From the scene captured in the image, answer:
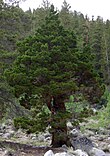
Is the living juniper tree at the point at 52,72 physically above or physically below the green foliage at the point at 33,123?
above

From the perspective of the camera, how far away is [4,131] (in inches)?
898

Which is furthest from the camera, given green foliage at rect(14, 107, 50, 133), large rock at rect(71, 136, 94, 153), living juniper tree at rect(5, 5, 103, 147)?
large rock at rect(71, 136, 94, 153)

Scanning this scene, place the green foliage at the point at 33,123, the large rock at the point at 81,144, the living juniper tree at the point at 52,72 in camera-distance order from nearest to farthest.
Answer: the living juniper tree at the point at 52,72, the green foliage at the point at 33,123, the large rock at the point at 81,144

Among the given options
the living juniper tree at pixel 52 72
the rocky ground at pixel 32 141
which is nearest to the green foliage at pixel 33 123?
the living juniper tree at pixel 52 72

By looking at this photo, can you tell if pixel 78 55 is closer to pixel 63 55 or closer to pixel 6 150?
pixel 63 55

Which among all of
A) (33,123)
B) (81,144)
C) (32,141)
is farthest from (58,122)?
(32,141)

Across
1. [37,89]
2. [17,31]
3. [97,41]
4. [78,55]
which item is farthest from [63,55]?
[97,41]

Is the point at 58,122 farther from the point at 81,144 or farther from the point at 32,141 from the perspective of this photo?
the point at 32,141

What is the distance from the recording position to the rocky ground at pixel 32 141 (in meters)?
13.9

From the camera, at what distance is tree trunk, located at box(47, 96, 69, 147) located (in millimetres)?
13852

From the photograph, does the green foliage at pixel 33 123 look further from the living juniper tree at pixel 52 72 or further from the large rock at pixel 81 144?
the large rock at pixel 81 144

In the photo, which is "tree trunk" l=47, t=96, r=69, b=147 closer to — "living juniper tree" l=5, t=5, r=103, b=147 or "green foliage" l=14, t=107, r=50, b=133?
"living juniper tree" l=5, t=5, r=103, b=147

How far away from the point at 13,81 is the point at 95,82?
3269 mm

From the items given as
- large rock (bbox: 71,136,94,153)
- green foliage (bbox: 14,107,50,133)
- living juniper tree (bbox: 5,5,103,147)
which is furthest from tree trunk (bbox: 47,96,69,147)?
large rock (bbox: 71,136,94,153)
